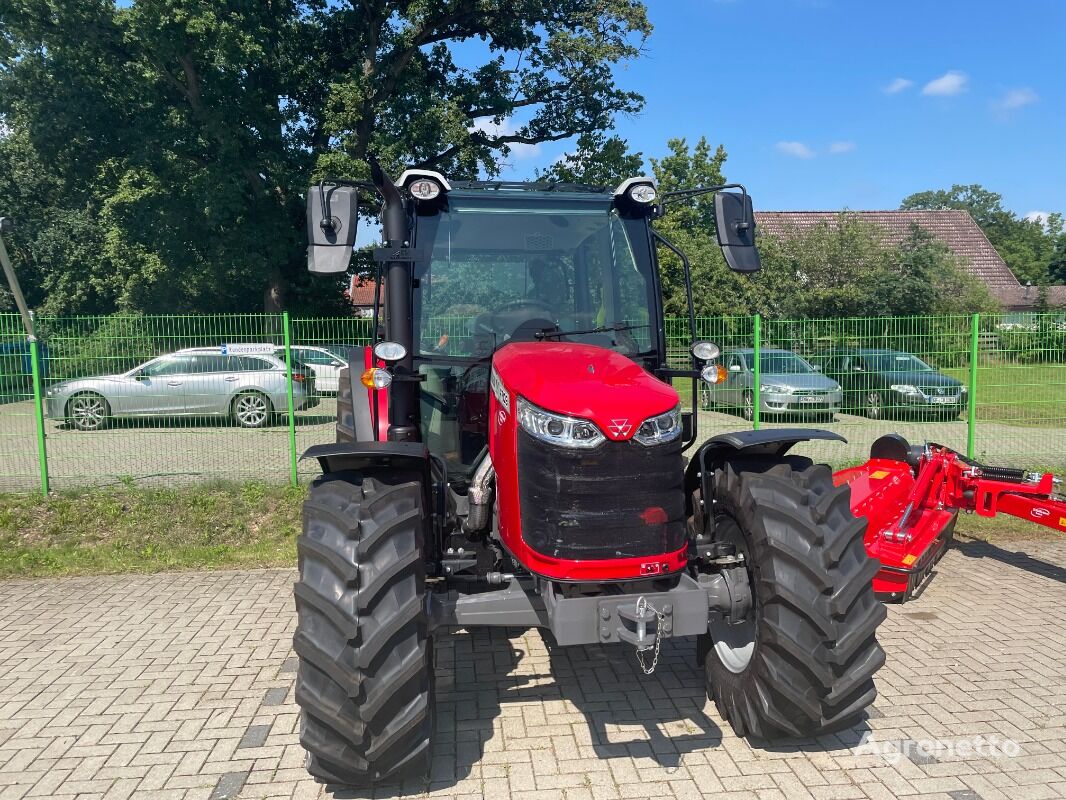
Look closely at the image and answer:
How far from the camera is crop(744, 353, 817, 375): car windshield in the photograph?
8820mm

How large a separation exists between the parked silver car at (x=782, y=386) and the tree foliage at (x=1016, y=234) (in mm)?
42527

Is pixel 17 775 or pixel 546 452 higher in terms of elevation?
pixel 546 452

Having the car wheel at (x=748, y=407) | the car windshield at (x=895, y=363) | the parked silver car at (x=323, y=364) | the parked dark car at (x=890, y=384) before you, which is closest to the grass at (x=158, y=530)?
the parked silver car at (x=323, y=364)

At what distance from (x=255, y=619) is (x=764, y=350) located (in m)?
6.11

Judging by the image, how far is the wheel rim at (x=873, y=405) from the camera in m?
8.70

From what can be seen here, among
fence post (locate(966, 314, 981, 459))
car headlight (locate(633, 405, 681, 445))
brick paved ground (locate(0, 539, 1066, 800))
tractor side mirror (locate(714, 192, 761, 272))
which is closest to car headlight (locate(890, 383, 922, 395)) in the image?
fence post (locate(966, 314, 981, 459))

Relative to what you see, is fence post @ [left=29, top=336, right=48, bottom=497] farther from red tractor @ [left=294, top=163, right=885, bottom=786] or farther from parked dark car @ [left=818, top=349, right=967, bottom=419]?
parked dark car @ [left=818, top=349, right=967, bottom=419]

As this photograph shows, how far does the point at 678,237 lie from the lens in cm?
2089

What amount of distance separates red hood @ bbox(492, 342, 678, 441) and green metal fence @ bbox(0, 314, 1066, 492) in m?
4.78

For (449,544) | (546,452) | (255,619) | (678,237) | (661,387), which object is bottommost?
(255,619)

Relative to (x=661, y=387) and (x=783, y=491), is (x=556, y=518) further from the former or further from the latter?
(x=783, y=491)

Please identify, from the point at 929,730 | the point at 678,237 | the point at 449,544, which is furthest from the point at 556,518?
the point at 678,237

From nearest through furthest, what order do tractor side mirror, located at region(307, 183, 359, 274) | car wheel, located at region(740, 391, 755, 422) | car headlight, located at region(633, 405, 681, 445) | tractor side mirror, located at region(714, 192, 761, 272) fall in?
car headlight, located at region(633, 405, 681, 445) < tractor side mirror, located at region(307, 183, 359, 274) < tractor side mirror, located at region(714, 192, 761, 272) < car wheel, located at region(740, 391, 755, 422)

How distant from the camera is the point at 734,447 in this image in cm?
375
